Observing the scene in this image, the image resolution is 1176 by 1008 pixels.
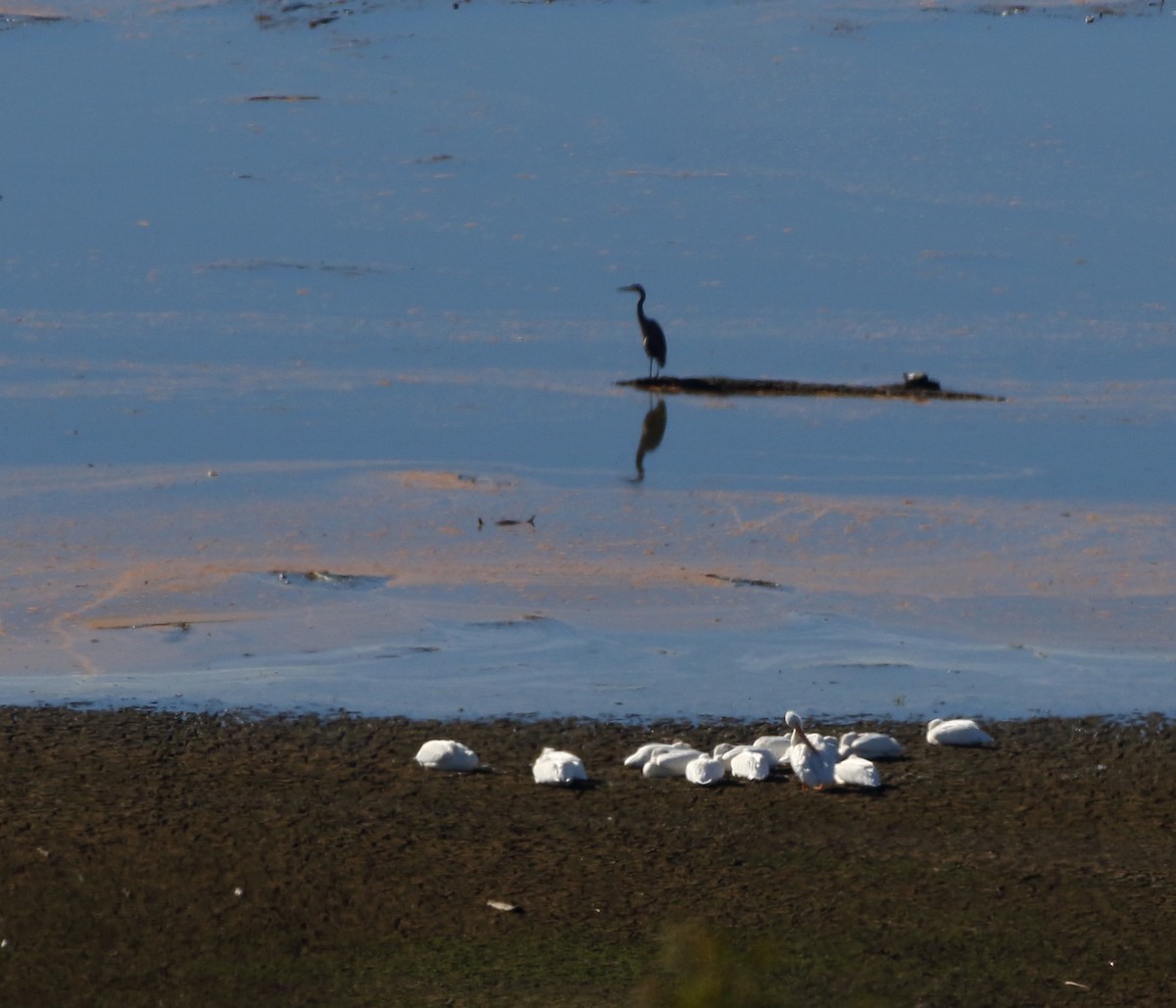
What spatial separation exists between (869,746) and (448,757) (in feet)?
6.16

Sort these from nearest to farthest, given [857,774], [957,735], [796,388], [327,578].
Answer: [857,774] → [957,735] → [327,578] → [796,388]

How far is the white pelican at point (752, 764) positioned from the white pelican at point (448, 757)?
3.74ft

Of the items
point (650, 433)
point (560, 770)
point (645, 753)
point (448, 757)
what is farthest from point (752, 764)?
point (650, 433)

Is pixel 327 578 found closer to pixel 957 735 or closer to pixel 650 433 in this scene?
pixel 957 735

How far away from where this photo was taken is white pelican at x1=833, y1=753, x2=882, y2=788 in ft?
28.1

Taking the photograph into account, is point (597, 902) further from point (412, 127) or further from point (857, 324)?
point (412, 127)

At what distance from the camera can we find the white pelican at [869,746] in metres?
8.99

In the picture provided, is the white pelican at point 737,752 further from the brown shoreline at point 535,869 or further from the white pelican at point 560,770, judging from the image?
the white pelican at point 560,770

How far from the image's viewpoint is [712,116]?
34.6 metres

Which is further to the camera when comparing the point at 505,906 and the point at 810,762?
the point at 810,762

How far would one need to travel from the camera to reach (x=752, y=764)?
343 inches

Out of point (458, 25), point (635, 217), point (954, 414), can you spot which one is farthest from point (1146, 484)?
point (458, 25)

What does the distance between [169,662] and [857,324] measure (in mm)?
12758

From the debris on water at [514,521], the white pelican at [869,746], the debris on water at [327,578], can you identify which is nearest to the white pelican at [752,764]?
the white pelican at [869,746]
